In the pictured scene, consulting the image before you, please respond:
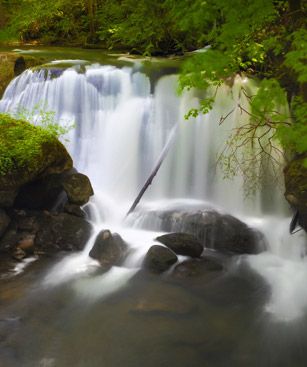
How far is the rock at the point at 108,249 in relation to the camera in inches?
277

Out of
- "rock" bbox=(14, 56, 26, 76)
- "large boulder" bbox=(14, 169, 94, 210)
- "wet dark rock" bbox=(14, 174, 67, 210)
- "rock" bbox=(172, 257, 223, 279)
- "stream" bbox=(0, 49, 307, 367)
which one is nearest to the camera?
"stream" bbox=(0, 49, 307, 367)

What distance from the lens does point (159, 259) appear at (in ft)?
22.3

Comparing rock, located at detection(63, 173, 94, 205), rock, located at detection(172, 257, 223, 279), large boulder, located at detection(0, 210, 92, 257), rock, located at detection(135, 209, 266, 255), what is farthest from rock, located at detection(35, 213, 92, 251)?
rock, located at detection(172, 257, 223, 279)

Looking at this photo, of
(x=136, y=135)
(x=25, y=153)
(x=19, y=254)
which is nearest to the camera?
(x=19, y=254)

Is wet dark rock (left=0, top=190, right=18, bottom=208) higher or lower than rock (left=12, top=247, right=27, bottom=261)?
higher

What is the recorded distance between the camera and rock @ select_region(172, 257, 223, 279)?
6.57 meters

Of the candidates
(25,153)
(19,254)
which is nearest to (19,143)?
(25,153)

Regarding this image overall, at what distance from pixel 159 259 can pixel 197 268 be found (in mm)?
680

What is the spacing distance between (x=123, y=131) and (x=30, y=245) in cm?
384

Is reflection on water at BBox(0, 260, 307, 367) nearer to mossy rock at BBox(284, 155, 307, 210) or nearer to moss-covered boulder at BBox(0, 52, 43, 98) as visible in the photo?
mossy rock at BBox(284, 155, 307, 210)

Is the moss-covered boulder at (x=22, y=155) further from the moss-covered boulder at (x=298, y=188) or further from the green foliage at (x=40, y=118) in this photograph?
the moss-covered boulder at (x=298, y=188)

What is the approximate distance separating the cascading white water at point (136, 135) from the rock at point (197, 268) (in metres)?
2.14

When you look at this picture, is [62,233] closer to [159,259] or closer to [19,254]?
[19,254]

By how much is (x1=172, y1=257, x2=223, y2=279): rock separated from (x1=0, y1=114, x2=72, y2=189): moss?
3.49m
